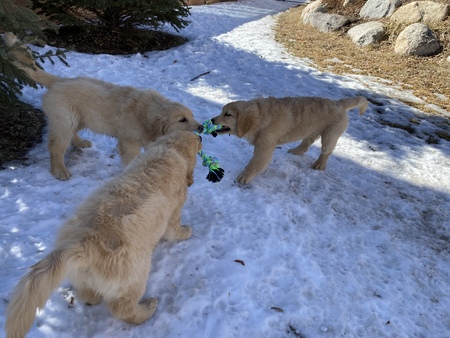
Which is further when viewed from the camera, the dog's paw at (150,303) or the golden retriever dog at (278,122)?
the golden retriever dog at (278,122)

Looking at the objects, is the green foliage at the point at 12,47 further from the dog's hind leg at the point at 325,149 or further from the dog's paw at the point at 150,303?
the dog's hind leg at the point at 325,149

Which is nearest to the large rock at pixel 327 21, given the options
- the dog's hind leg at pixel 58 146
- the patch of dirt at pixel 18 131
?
the patch of dirt at pixel 18 131

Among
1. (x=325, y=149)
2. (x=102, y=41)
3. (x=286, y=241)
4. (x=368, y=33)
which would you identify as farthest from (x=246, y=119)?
(x=368, y=33)

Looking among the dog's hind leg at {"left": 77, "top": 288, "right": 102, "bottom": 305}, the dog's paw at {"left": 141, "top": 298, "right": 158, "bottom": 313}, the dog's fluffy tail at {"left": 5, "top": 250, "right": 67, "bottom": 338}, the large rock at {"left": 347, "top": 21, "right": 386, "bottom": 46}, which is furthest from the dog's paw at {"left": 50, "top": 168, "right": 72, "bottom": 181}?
the large rock at {"left": 347, "top": 21, "right": 386, "bottom": 46}

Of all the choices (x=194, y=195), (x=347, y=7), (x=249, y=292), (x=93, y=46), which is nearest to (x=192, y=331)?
(x=249, y=292)

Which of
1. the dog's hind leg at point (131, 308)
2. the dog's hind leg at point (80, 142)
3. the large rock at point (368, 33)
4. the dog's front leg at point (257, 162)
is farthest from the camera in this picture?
the large rock at point (368, 33)

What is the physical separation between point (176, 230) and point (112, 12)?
8204mm

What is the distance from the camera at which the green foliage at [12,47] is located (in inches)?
135

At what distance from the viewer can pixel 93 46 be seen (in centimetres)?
919

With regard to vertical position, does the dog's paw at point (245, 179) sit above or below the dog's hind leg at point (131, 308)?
below

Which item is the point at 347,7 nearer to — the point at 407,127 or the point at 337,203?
the point at 407,127

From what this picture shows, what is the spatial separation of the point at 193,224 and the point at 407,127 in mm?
5382

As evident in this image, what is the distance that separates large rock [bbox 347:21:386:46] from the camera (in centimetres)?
1152

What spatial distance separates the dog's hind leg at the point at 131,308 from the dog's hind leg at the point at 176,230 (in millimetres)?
803
